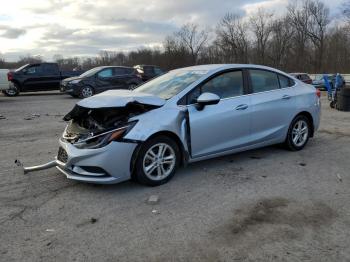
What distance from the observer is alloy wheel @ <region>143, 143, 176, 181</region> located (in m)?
Result: 4.93

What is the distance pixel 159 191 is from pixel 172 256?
5.23ft

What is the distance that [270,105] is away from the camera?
247 inches

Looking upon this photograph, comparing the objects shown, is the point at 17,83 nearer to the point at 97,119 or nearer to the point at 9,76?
the point at 9,76

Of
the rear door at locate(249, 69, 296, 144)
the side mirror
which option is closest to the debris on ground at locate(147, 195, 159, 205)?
the side mirror

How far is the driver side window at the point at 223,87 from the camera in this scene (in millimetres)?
5449

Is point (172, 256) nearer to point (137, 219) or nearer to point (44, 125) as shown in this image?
point (137, 219)

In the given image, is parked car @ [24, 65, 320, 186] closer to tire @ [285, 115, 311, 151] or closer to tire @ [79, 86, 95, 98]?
tire @ [285, 115, 311, 151]

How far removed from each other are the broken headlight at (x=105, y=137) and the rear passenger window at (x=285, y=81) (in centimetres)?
313

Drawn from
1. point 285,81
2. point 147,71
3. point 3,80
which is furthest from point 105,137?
point 147,71

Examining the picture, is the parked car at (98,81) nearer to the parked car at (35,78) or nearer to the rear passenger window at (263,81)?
the parked car at (35,78)

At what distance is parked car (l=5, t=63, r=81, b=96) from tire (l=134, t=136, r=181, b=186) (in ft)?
54.8

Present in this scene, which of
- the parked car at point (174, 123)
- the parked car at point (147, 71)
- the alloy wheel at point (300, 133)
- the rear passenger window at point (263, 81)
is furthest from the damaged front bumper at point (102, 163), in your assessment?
the parked car at point (147, 71)

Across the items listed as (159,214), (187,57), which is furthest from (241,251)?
(187,57)

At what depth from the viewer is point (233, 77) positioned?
5.98m
